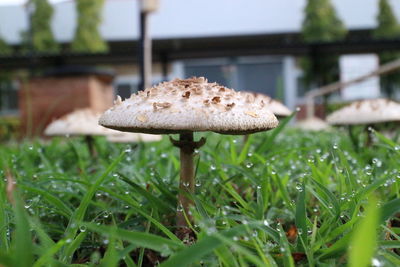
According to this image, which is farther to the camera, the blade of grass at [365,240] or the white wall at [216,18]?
the white wall at [216,18]

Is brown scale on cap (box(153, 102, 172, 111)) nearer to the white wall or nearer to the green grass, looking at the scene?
the green grass

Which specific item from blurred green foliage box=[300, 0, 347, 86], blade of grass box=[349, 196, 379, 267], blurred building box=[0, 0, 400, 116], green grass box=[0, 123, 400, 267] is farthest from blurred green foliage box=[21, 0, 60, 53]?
blade of grass box=[349, 196, 379, 267]

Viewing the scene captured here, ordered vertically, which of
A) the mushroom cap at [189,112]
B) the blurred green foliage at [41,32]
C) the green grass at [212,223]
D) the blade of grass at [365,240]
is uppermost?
the blurred green foliage at [41,32]

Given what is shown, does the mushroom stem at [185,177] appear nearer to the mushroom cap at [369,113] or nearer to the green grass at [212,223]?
the green grass at [212,223]

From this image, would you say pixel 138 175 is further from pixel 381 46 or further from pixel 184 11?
pixel 184 11

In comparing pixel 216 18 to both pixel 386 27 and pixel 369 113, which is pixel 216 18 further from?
pixel 369 113

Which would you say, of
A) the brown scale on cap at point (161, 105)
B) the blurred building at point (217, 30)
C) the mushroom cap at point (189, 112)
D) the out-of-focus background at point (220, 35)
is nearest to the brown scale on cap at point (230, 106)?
the mushroom cap at point (189, 112)
